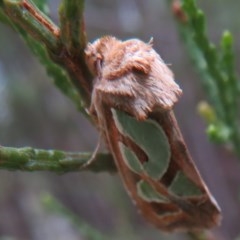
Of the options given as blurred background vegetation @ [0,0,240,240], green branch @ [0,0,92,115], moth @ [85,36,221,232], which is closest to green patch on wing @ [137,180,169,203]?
moth @ [85,36,221,232]

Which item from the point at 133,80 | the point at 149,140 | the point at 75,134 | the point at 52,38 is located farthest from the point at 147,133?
the point at 75,134

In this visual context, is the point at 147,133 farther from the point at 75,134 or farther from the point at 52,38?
the point at 75,134

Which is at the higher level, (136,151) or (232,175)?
(136,151)

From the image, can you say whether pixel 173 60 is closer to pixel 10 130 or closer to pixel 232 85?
pixel 10 130

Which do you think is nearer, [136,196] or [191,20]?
[136,196]

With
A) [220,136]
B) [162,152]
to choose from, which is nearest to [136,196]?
[162,152]

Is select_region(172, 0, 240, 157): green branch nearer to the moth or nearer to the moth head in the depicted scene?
the moth
